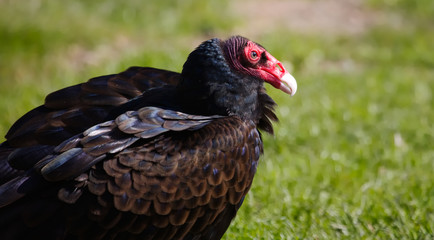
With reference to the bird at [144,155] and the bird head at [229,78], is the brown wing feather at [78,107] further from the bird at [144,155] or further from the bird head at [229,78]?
the bird head at [229,78]

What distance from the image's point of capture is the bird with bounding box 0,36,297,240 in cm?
295

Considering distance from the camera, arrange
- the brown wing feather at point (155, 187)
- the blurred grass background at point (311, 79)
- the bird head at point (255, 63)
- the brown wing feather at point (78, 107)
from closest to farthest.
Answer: the brown wing feather at point (155, 187), the brown wing feather at point (78, 107), the bird head at point (255, 63), the blurred grass background at point (311, 79)

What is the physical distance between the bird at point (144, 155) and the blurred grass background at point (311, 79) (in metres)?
0.76

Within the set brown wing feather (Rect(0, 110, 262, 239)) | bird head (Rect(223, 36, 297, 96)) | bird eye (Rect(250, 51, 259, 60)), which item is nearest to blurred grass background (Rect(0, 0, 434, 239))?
brown wing feather (Rect(0, 110, 262, 239))

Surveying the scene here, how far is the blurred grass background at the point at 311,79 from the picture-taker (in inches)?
163

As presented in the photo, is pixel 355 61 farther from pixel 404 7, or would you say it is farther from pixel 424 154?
pixel 424 154

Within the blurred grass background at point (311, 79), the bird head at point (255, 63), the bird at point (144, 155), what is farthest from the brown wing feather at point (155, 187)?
the blurred grass background at point (311, 79)

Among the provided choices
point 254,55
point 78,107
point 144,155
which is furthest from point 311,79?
point 144,155

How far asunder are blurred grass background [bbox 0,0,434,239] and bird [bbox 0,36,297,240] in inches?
30.1

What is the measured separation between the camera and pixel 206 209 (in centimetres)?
316

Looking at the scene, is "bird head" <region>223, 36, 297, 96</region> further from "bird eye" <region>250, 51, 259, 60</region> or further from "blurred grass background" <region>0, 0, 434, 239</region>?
"blurred grass background" <region>0, 0, 434, 239</region>

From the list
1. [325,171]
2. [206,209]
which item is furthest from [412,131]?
[206,209]

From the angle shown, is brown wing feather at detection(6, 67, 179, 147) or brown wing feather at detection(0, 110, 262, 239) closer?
brown wing feather at detection(0, 110, 262, 239)

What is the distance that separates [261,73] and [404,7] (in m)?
5.86
